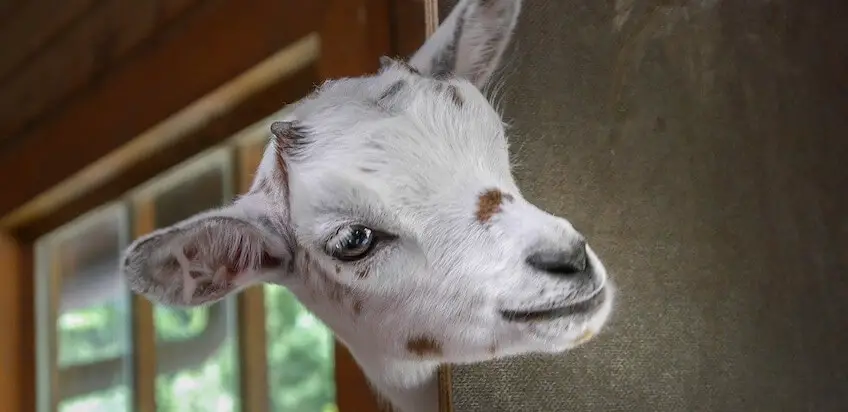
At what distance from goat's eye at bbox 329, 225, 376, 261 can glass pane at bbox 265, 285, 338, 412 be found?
0.06 metres

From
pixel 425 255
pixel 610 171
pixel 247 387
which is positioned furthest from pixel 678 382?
pixel 247 387

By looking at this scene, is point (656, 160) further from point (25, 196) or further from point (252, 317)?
point (25, 196)

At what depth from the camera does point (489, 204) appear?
74cm

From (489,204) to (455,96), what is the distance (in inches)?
4.2

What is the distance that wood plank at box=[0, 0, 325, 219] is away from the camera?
0.74m

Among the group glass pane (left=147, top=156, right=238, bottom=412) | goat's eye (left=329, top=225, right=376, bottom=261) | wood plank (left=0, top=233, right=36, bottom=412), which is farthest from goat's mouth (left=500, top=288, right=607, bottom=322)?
wood plank (left=0, top=233, right=36, bottom=412)

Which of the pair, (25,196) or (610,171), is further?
(610,171)

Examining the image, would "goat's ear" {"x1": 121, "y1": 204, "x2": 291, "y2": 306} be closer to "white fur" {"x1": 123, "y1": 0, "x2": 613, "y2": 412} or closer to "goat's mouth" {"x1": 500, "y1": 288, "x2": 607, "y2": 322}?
"white fur" {"x1": 123, "y1": 0, "x2": 613, "y2": 412}

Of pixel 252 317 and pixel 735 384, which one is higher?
pixel 252 317

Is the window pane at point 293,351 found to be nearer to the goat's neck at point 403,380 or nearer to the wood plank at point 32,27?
the goat's neck at point 403,380

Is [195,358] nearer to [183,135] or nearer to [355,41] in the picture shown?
[183,135]

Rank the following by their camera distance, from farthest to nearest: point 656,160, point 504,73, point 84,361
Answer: point 656,160, point 504,73, point 84,361

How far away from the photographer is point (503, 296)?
2.41 ft

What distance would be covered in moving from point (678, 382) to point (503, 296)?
0.29 metres
